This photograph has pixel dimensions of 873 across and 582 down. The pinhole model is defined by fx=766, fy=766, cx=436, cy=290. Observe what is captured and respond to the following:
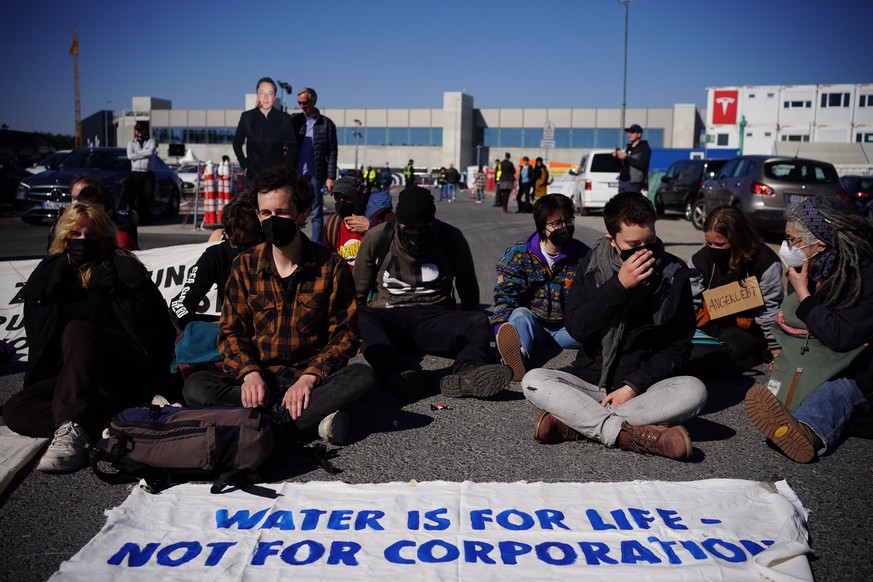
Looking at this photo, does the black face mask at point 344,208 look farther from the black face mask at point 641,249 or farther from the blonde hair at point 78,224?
the black face mask at point 641,249

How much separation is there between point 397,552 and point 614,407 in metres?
1.72

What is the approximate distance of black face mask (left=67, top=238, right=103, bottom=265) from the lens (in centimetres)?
414

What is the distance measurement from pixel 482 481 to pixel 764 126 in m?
59.4

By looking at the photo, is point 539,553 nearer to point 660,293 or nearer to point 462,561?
point 462,561

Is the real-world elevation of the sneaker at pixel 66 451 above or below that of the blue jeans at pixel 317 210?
below

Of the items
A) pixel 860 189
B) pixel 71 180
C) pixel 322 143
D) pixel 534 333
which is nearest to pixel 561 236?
pixel 534 333

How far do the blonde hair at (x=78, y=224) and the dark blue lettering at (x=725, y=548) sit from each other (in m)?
3.36

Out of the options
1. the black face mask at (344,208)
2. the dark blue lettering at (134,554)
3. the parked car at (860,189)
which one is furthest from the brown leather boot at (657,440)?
the parked car at (860,189)

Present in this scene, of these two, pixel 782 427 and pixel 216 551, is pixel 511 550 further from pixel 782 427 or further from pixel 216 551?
pixel 782 427

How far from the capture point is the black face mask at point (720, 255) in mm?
5858

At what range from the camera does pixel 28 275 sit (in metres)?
6.40

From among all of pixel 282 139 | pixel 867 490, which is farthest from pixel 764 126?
pixel 867 490

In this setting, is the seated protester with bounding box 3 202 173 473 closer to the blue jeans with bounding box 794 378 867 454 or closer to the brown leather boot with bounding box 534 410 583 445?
the brown leather boot with bounding box 534 410 583 445

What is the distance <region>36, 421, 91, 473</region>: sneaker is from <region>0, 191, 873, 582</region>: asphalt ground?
0.19ft
